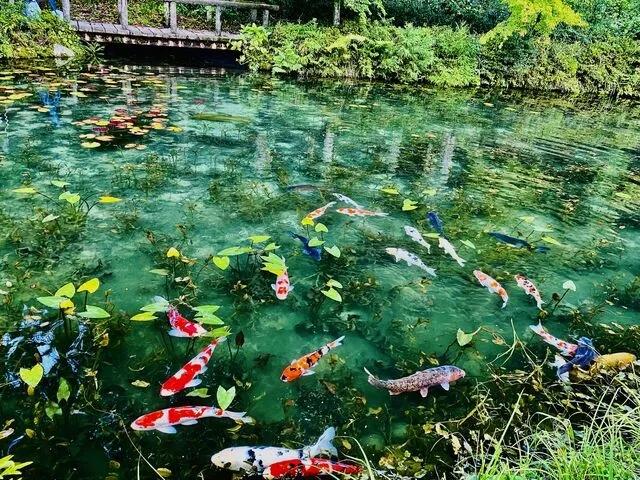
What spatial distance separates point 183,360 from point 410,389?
1294mm

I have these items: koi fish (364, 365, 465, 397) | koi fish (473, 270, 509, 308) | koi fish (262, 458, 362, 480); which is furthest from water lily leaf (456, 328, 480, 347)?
koi fish (262, 458, 362, 480)

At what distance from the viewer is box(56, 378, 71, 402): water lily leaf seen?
2.23m

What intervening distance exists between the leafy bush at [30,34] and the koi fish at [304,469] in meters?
11.6

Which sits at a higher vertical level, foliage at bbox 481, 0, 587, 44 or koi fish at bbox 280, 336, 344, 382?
foliage at bbox 481, 0, 587, 44

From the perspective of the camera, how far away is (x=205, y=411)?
2.18m

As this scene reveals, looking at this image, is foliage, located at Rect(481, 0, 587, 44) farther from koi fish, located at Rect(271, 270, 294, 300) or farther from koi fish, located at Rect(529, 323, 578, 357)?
koi fish, located at Rect(271, 270, 294, 300)

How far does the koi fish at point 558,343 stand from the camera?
2889mm

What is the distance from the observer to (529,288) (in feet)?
11.5

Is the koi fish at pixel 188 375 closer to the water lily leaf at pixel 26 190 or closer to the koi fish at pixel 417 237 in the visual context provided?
the koi fish at pixel 417 237

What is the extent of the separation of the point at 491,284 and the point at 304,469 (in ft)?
7.06

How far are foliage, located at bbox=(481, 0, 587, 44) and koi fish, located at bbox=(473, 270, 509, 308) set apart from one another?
11809 millimetres

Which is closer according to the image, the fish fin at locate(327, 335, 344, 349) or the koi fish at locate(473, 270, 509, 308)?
the fish fin at locate(327, 335, 344, 349)

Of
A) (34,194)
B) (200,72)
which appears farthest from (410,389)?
(200,72)

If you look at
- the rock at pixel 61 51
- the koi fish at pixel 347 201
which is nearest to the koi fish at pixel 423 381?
the koi fish at pixel 347 201
